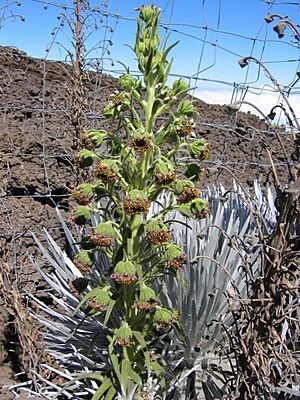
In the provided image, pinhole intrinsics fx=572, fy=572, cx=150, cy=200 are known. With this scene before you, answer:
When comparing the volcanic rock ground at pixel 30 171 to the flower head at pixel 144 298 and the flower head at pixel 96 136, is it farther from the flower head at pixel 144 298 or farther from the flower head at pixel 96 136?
the flower head at pixel 144 298

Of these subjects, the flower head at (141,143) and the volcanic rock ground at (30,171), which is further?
the volcanic rock ground at (30,171)

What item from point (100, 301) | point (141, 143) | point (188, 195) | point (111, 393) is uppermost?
point (141, 143)

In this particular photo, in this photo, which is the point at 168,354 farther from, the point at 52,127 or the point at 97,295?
the point at 52,127

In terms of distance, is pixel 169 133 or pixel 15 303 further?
pixel 15 303

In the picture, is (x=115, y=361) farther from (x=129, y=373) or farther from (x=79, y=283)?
(x=79, y=283)

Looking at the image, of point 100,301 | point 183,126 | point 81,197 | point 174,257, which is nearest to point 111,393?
point 100,301

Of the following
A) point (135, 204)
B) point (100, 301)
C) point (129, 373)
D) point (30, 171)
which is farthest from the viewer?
point (30, 171)

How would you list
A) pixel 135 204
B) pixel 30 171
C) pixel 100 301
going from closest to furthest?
pixel 135 204 → pixel 100 301 → pixel 30 171

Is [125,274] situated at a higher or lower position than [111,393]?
higher

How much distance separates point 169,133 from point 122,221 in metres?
0.28

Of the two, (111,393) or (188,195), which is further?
(111,393)

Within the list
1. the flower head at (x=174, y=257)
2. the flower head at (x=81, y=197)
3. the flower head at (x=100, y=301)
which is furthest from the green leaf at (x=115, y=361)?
the flower head at (x=81, y=197)

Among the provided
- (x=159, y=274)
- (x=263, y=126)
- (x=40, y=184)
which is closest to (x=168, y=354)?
(x=159, y=274)

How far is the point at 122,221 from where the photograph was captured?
160 cm
